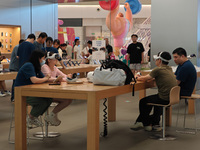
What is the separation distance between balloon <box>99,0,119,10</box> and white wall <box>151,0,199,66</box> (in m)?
1.86

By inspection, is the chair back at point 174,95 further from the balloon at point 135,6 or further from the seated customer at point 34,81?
the balloon at point 135,6

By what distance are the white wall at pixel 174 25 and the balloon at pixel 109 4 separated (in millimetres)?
1862

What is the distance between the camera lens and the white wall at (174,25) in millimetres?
9516

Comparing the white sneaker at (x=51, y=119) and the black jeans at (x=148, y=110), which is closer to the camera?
the white sneaker at (x=51, y=119)

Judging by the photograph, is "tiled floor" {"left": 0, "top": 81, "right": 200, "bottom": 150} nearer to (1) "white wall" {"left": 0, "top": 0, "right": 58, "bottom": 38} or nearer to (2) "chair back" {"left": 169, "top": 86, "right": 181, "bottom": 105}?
A: (2) "chair back" {"left": 169, "top": 86, "right": 181, "bottom": 105}

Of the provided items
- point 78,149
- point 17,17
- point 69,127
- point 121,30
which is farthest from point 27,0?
point 78,149

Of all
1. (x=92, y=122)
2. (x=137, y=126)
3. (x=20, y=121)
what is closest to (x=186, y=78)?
(x=137, y=126)

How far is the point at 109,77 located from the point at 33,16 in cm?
908

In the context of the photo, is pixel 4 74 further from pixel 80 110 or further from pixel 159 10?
pixel 159 10

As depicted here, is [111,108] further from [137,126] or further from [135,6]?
[135,6]

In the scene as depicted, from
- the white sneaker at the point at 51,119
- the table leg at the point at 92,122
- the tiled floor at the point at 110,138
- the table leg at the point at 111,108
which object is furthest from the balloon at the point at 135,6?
the table leg at the point at 92,122

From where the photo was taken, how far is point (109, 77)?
428cm

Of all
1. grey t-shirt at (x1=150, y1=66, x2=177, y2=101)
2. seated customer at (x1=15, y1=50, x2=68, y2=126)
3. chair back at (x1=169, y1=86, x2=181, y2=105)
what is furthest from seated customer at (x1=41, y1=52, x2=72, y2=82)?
chair back at (x1=169, y1=86, x2=181, y2=105)

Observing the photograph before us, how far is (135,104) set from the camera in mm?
7719
